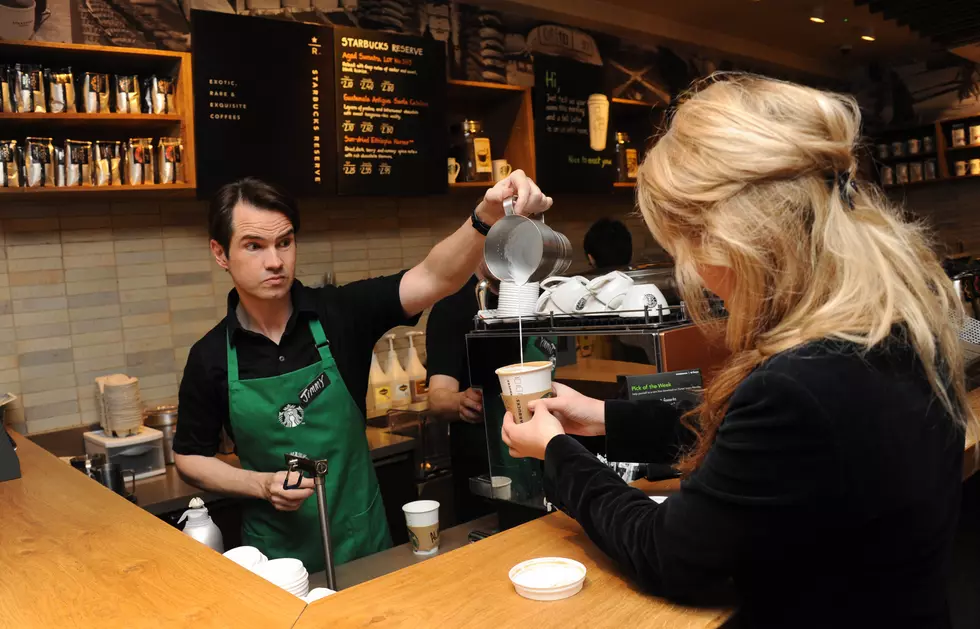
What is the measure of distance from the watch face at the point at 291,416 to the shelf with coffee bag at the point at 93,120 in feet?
4.62

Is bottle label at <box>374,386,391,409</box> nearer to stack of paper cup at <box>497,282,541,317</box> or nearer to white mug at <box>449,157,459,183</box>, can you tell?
white mug at <box>449,157,459,183</box>

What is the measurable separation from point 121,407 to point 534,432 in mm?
2310

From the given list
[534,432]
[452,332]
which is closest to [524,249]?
[534,432]

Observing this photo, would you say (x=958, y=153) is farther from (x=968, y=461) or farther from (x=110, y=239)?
(x=110, y=239)

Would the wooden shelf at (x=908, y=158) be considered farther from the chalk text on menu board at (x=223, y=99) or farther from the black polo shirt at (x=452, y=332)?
the chalk text on menu board at (x=223, y=99)

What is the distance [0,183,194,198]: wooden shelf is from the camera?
2998 mm

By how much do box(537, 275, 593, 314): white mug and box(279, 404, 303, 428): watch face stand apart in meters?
0.77

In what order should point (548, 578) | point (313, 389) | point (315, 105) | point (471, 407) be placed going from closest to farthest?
point (548, 578) → point (313, 389) → point (471, 407) → point (315, 105)

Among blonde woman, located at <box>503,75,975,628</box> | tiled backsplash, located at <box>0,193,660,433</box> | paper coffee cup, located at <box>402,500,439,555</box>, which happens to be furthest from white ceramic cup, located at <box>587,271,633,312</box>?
tiled backsplash, located at <box>0,193,660,433</box>

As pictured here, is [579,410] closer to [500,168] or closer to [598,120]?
[500,168]

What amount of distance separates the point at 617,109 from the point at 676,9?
80cm

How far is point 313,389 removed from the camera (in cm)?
229

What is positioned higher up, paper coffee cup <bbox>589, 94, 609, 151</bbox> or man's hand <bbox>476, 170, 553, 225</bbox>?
paper coffee cup <bbox>589, 94, 609, 151</bbox>

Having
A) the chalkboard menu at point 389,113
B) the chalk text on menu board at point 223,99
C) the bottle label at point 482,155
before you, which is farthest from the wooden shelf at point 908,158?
the chalk text on menu board at point 223,99
